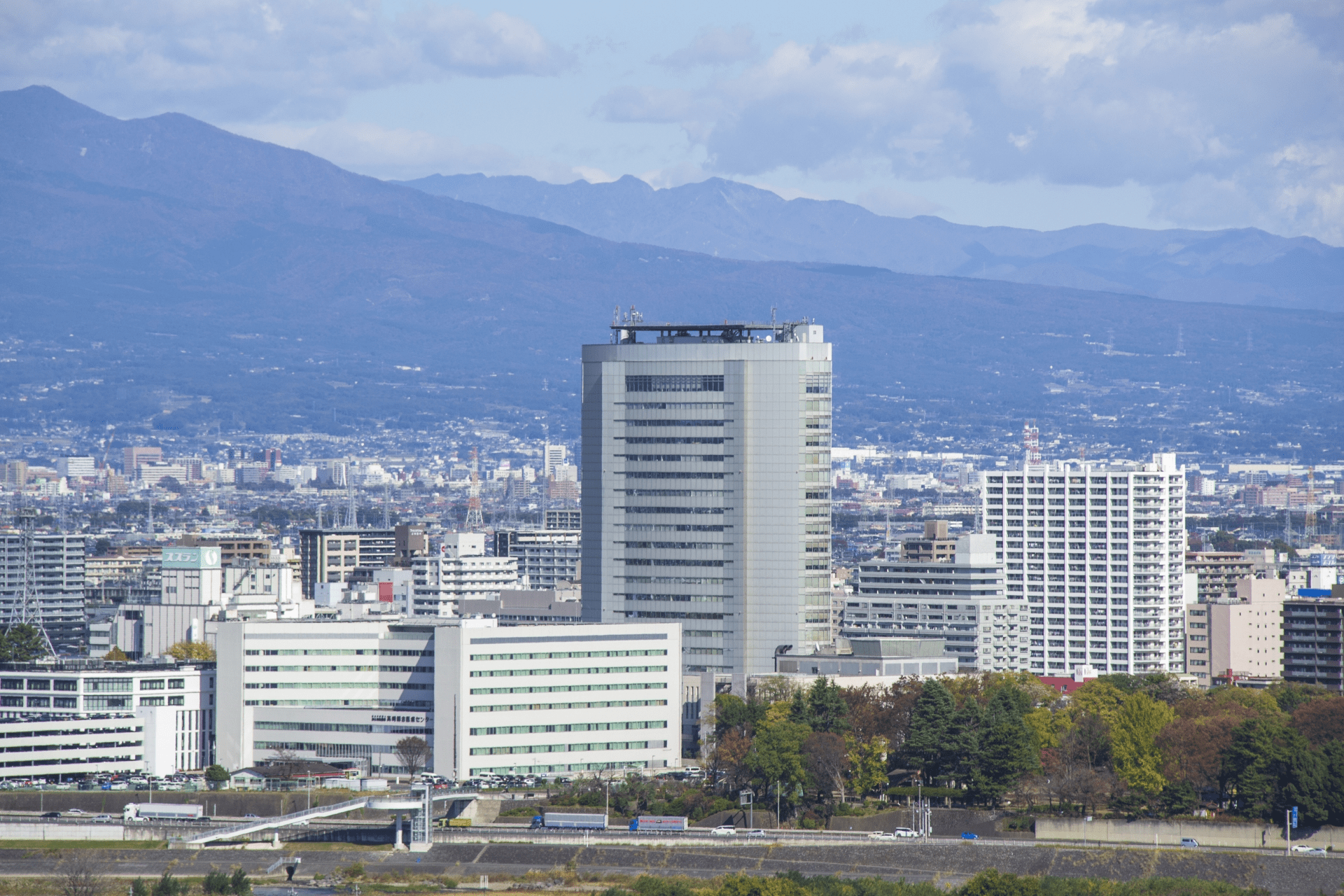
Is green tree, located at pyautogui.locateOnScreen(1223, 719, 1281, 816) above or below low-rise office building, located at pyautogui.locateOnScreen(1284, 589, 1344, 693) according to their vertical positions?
below

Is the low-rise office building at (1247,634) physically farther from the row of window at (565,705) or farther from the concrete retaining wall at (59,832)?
the concrete retaining wall at (59,832)

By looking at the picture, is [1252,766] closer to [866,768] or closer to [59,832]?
[866,768]

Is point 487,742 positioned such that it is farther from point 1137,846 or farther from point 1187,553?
point 1187,553

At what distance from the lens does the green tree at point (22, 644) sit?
12593 centimetres

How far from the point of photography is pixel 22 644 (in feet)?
434

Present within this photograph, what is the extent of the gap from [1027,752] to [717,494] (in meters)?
27.5

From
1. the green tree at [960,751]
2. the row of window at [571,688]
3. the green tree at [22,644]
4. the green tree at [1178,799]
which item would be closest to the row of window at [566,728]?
the row of window at [571,688]

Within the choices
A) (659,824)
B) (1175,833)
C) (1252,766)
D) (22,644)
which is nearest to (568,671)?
(659,824)

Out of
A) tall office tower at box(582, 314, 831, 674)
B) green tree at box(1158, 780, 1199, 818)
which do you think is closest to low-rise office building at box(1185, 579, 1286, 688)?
tall office tower at box(582, 314, 831, 674)

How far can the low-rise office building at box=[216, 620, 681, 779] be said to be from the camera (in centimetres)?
9675

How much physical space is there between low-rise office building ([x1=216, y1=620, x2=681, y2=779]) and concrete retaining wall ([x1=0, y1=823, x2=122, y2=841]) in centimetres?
1330

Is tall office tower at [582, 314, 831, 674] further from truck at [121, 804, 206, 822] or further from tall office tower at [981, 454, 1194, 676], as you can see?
tall office tower at [981, 454, 1194, 676]

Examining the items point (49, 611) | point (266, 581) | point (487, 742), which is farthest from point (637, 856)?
point (49, 611)

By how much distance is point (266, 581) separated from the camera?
5906 inches
